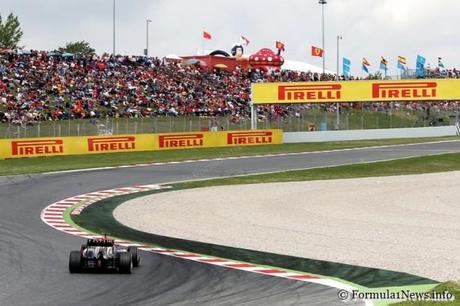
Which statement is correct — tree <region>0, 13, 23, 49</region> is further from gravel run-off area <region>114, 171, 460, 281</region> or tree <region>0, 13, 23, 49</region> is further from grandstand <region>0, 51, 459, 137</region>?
gravel run-off area <region>114, 171, 460, 281</region>

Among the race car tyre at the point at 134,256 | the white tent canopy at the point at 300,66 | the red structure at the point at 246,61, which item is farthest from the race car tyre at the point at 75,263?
the white tent canopy at the point at 300,66

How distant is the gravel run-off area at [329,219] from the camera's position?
50.0 feet

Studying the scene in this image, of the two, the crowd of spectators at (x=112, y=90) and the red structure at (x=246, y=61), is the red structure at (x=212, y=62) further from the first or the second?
the crowd of spectators at (x=112, y=90)

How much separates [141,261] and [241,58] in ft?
235

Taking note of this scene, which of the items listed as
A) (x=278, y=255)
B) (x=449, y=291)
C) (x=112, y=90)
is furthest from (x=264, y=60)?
(x=449, y=291)

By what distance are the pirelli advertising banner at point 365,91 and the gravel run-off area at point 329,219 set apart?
29.3 m

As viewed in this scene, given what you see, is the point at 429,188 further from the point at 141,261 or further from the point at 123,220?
the point at 141,261

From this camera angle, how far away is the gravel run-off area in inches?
600

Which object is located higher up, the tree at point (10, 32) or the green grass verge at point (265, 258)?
the tree at point (10, 32)

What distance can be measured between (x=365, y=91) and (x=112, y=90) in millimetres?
20067

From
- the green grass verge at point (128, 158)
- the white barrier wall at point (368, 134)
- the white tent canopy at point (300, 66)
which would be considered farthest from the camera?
the white tent canopy at point (300, 66)

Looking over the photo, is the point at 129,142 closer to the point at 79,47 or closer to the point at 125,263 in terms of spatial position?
the point at 125,263

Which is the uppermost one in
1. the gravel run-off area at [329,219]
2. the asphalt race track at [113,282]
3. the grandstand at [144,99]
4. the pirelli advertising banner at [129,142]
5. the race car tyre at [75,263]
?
the grandstand at [144,99]

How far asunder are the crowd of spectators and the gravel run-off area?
971 inches
